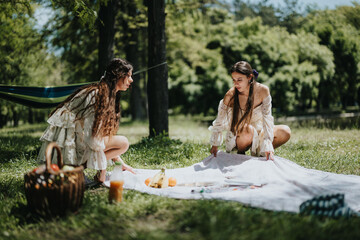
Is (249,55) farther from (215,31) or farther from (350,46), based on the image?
(350,46)

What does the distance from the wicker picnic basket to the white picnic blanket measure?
0.87 meters

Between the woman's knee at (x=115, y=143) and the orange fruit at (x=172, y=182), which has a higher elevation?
the woman's knee at (x=115, y=143)

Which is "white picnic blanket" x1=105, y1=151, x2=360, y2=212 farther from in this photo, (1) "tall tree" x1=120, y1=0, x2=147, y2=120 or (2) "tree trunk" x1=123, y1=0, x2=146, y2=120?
(2) "tree trunk" x1=123, y1=0, x2=146, y2=120

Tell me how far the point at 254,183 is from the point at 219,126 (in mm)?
1032

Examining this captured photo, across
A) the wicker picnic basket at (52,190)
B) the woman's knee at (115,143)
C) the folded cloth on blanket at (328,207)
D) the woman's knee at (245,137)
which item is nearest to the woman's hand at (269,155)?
the woman's knee at (245,137)

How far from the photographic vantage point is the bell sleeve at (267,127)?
3.74 m

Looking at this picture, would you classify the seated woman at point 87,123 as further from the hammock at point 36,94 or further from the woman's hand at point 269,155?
the hammock at point 36,94

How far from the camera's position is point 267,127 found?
387 centimetres

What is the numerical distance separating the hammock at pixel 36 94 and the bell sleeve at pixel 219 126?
2.66 metres

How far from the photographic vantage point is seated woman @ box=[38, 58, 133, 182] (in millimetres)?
3037

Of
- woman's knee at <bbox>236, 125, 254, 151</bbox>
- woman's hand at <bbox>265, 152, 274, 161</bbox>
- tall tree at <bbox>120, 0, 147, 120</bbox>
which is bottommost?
woman's hand at <bbox>265, 152, 274, 161</bbox>

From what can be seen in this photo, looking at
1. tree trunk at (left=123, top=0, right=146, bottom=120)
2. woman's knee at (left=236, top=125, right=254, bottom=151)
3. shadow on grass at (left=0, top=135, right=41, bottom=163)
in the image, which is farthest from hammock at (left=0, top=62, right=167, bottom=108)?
tree trunk at (left=123, top=0, right=146, bottom=120)

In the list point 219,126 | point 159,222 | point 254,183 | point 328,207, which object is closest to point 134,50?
point 219,126

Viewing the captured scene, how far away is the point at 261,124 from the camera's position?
4121 mm
